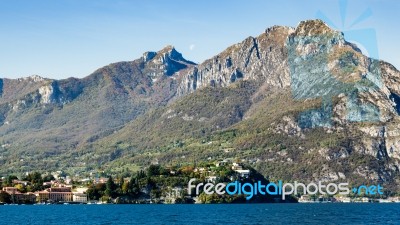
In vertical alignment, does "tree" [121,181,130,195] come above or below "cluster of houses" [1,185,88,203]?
above

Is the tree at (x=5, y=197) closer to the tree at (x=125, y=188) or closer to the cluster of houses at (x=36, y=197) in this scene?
the cluster of houses at (x=36, y=197)

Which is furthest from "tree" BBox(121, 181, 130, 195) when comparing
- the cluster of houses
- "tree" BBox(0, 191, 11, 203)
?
"tree" BBox(0, 191, 11, 203)

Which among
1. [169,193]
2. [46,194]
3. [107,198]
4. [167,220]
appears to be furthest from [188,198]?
[167,220]

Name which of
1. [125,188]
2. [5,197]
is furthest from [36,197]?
[125,188]

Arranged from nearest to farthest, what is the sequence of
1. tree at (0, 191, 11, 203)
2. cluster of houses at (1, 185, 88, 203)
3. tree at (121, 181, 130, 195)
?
tree at (0, 191, 11, 203) → tree at (121, 181, 130, 195) → cluster of houses at (1, 185, 88, 203)

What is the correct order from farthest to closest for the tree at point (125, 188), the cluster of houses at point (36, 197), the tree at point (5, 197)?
the cluster of houses at point (36, 197), the tree at point (125, 188), the tree at point (5, 197)

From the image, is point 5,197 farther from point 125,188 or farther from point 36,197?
point 125,188

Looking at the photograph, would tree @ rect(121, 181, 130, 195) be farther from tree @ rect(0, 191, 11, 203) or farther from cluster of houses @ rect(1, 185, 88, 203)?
tree @ rect(0, 191, 11, 203)

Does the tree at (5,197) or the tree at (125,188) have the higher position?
the tree at (125,188)

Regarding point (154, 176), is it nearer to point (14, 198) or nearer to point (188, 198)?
point (188, 198)

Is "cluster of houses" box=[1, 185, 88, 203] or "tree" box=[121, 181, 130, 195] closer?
"tree" box=[121, 181, 130, 195]

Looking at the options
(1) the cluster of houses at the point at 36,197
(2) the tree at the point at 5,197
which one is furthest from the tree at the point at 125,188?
(2) the tree at the point at 5,197

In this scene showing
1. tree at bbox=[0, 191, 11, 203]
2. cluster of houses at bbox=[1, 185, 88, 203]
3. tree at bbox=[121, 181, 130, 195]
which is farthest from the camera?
cluster of houses at bbox=[1, 185, 88, 203]

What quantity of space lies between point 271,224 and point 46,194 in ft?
364
